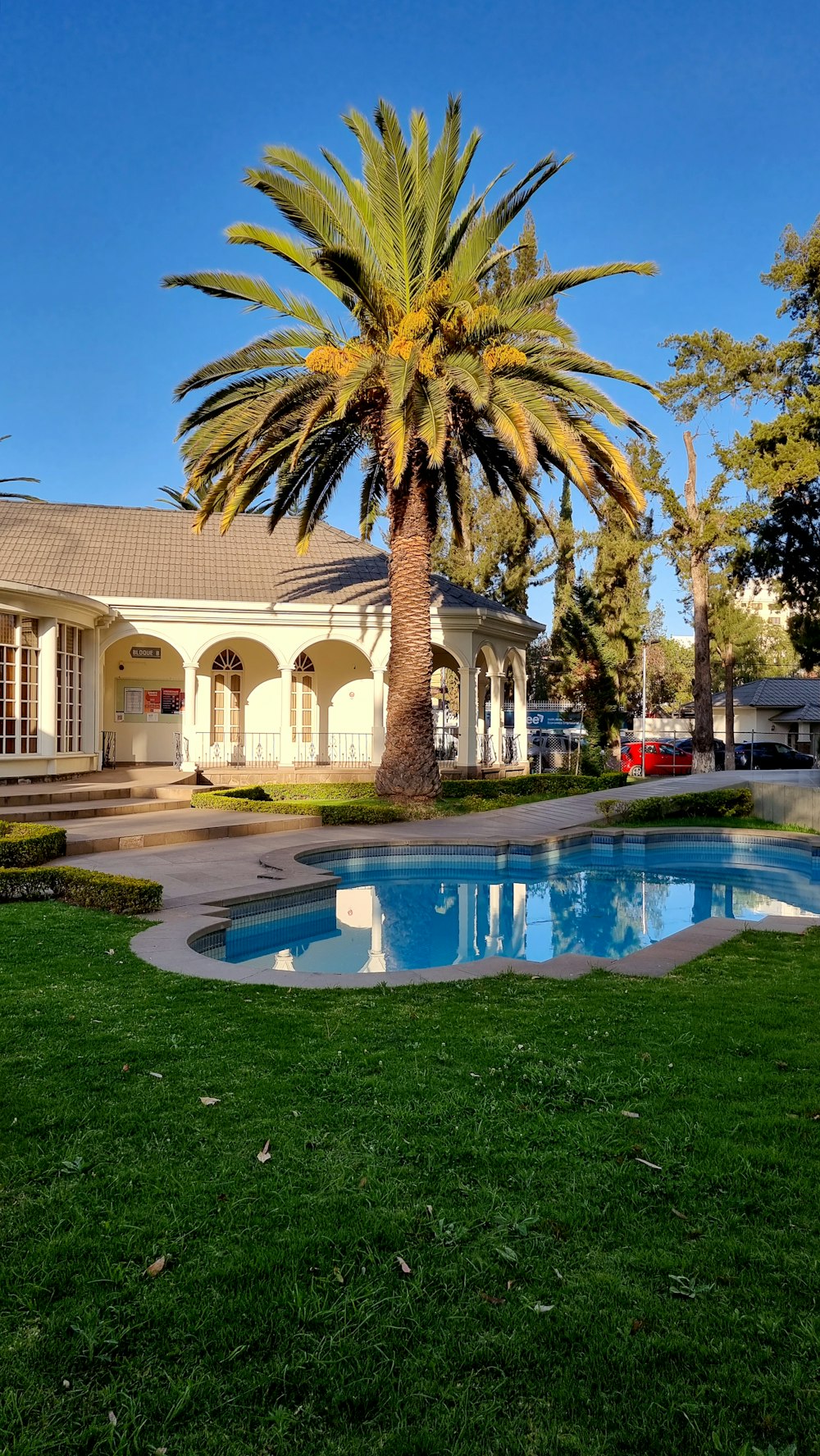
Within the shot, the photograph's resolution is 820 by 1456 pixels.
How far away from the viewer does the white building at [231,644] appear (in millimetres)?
21141

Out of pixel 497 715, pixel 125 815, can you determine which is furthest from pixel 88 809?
pixel 497 715

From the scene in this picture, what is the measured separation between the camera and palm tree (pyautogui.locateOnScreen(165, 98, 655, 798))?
14.4 metres

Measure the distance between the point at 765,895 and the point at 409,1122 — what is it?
10459 millimetres

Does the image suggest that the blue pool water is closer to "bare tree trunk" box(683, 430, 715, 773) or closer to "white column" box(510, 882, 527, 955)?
"white column" box(510, 882, 527, 955)

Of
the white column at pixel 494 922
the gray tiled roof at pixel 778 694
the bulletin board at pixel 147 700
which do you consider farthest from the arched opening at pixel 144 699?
the gray tiled roof at pixel 778 694

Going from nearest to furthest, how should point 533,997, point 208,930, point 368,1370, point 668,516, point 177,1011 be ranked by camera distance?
point 368,1370, point 177,1011, point 533,997, point 208,930, point 668,516

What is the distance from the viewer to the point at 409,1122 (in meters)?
3.91

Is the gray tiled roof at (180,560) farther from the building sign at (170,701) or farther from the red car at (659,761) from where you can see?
the red car at (659,761)

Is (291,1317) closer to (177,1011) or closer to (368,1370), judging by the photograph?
(368,1370)

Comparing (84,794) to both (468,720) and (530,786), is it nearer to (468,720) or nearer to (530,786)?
(468,720)

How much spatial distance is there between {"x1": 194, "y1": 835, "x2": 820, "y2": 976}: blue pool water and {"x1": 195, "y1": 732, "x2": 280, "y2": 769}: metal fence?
9077mm

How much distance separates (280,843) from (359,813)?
105 inches

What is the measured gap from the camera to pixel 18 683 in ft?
56.5

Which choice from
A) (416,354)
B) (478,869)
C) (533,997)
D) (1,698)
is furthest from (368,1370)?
(1,698)
